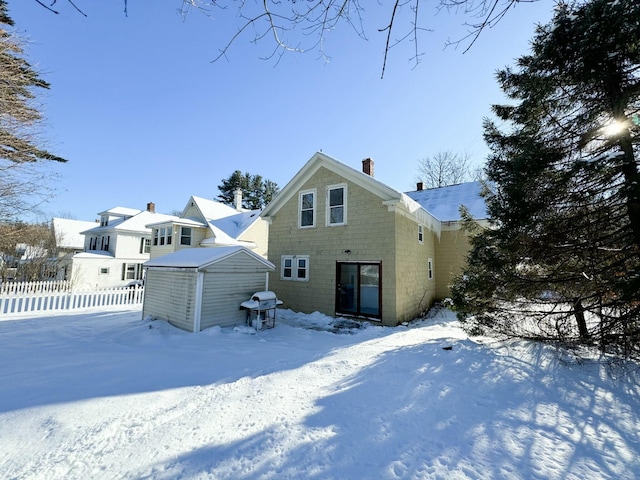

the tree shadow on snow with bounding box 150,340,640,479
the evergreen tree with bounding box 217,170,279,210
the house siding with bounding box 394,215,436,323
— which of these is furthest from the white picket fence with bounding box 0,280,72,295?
the evergreen tree with bounding box 217,170,279,210

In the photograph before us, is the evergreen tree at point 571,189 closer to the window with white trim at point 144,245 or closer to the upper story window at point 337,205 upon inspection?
the upper story window at point 337,205

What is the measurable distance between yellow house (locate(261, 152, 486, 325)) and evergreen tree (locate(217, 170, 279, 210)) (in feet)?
85.0

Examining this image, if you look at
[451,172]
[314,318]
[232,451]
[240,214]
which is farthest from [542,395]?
[451,172]

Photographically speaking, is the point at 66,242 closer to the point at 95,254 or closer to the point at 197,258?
the point at 95,254

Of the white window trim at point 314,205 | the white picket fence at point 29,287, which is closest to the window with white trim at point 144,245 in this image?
the white picket fence at point 29,287

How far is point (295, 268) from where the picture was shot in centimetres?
1183

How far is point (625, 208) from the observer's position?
4969mm

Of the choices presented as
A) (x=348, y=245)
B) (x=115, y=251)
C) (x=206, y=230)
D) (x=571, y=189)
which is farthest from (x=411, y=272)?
(x=115, y=251)

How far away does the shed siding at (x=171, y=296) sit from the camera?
7711 millimetres

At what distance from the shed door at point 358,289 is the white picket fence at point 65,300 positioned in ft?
32.7

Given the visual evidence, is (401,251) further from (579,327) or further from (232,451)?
(232,451)

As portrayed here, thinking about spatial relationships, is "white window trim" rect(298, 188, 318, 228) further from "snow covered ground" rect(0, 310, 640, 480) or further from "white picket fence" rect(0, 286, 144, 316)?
"white picket fence" rect(0, 286, 144, 316)

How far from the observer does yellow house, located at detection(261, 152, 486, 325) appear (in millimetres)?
9688

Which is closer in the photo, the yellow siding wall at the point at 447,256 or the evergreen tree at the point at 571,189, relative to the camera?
the evergreen tree at the point at 571,189
